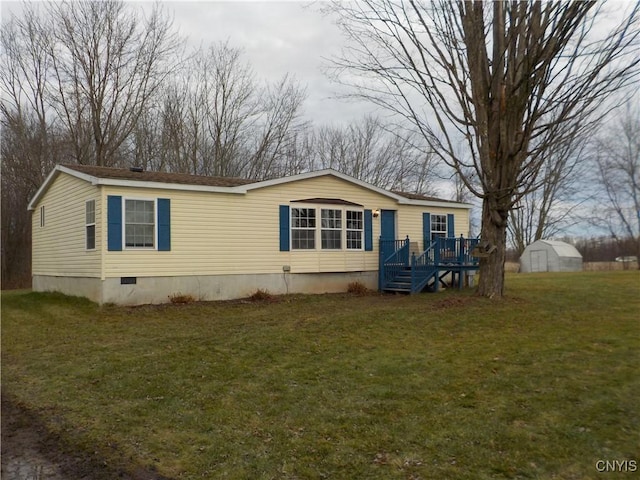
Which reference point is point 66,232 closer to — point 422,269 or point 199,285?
point 199,285

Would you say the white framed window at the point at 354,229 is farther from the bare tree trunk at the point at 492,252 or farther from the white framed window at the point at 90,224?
the white framed window at the point at 90,224

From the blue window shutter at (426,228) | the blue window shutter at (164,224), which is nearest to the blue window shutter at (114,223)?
the blue window shutter at (164,224)

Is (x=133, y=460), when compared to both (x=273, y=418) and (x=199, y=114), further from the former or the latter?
(x=199, y=114)

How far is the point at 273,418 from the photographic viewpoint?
466 centimetres

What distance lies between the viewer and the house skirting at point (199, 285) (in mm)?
11906

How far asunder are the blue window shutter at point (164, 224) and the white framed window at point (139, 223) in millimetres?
140

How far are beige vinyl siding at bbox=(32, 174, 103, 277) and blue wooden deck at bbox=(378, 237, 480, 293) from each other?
8.26 metres

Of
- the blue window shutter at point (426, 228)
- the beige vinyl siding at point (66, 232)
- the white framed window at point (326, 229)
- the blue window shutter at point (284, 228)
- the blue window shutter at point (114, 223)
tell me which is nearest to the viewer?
the blue window shutter at point (114, 223)

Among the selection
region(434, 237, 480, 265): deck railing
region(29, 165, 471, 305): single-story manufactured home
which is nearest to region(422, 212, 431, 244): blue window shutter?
region(29, 165, 471, 305): single-story manufactured home

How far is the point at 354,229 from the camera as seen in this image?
15.6m

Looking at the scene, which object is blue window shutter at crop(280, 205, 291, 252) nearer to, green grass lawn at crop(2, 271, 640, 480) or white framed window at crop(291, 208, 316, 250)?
white framed window at crop(291, 208, 316, 250)

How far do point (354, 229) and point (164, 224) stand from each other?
585 centimetres

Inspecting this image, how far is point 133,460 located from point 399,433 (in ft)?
6.91

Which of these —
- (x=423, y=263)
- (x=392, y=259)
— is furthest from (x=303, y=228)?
(x=423, y=263)
